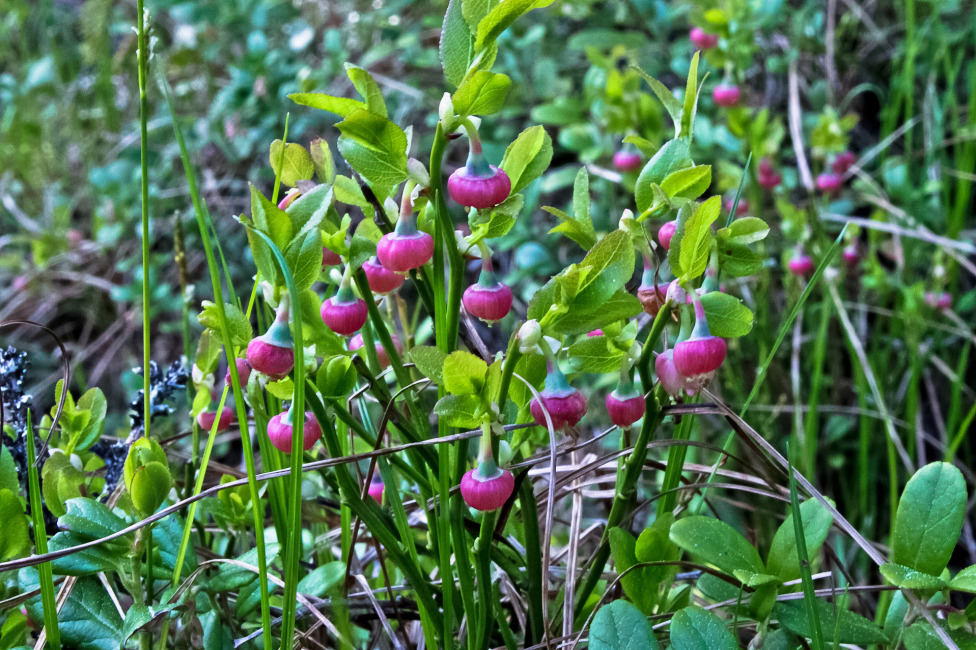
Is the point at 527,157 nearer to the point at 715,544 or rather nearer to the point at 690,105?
the point at 690,105

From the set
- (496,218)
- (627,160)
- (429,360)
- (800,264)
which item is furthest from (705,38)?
(429,360)

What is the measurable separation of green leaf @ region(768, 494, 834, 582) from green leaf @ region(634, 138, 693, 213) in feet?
0.93

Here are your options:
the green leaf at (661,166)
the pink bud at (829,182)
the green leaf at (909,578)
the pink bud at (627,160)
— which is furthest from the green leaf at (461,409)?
the pink bud at (829,182)

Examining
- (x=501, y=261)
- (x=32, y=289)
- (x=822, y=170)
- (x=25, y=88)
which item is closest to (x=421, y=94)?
(x=501, y=261)

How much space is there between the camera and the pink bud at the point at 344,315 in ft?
1.82

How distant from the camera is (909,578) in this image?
22.3 inches

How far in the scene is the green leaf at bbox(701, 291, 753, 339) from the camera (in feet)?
1.86

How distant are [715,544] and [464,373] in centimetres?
25

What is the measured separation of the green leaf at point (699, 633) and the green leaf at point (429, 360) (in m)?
0.25

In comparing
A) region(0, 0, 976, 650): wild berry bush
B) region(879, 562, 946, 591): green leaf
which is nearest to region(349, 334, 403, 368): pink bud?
region(0, 0, 976, 650): wild berry bush

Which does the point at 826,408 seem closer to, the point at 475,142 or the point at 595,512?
the point at 595,512

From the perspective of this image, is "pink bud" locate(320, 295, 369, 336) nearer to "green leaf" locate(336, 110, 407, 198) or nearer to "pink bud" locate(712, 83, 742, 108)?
"green leaf" locate(336, 110, 407, 198)

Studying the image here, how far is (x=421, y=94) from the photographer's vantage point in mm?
2002

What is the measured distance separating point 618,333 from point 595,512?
1.27 m
